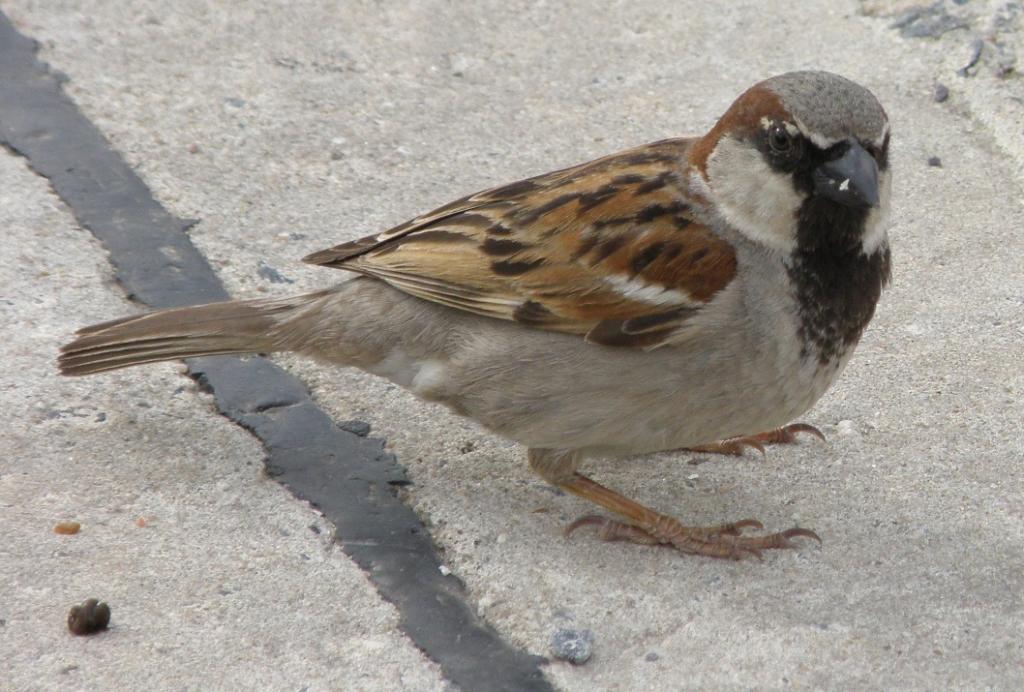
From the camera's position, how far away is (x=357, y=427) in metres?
3.58

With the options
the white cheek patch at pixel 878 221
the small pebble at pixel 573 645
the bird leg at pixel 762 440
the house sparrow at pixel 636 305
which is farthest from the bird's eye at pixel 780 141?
the small pebble at pixel 573 645

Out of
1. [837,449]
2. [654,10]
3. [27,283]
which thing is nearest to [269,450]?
[27,283]

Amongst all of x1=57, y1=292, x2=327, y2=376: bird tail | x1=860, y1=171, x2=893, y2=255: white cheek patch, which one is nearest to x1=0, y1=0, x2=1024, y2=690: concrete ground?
x1=57, y1=292, x2=327, y2=376: bird tail

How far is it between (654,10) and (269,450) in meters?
2.63

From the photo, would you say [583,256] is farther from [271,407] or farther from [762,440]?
[271,407]

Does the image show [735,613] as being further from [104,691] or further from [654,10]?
[654,10]

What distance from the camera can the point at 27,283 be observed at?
375 cm

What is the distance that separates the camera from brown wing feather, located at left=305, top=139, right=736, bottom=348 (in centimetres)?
320

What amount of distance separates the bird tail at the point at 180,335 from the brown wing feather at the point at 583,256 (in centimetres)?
25

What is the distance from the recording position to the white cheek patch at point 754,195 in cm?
317

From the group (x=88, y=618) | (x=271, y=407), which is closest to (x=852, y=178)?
(x=271, y=407)

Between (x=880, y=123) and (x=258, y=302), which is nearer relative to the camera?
(x=880, y=123)

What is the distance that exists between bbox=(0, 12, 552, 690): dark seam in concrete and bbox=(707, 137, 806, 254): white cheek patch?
99 centimetres

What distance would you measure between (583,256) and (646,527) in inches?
25.1
